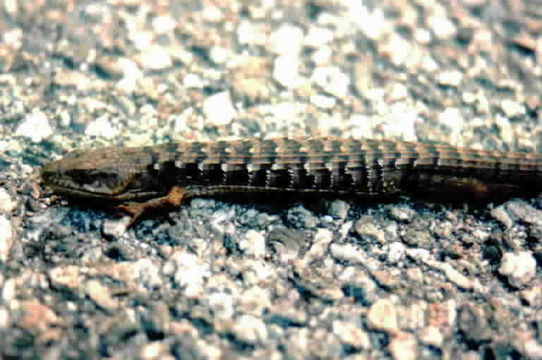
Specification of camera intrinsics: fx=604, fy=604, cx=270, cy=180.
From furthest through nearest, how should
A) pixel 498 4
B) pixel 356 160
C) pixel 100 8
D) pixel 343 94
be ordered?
1. pixel 498 4
2. pixel 100 8
3. pixel 343 94
4. pixel 356 160

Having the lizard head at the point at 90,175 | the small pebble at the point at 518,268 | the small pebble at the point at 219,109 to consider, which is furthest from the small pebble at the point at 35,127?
the small pebble at the point at 518,268

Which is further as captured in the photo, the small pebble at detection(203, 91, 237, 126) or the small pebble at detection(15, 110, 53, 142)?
the small pebble at detection(203, 91, 237, 126)

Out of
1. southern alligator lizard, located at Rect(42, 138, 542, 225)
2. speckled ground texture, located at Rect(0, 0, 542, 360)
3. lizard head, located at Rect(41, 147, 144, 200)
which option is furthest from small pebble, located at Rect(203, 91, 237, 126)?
lizard head, located at Rect(41, 147, 144, 200)

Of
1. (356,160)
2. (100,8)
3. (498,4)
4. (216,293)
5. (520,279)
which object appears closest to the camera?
(216,293)

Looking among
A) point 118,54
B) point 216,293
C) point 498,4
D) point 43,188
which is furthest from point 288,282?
point 498,4

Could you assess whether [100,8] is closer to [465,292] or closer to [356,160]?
[356,160]

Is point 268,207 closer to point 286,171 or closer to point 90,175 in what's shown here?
point 286,171

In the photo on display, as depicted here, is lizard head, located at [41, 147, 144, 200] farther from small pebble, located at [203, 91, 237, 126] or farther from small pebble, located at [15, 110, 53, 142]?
small pebble, located at [203, 91, 237, 126]
